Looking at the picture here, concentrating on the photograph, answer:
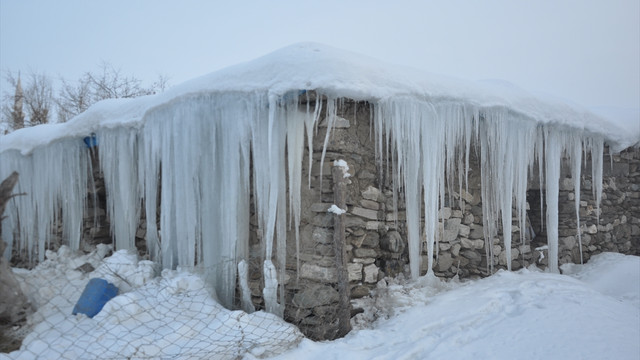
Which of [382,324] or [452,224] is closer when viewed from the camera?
[382,324]

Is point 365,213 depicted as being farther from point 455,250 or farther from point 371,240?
point 455,250

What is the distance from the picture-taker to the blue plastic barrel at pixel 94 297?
3295 millimetres

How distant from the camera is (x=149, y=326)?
2949 mm

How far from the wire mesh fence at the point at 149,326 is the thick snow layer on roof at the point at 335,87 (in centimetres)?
165

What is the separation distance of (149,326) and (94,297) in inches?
29.3

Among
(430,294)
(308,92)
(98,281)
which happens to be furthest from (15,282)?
(430,294)

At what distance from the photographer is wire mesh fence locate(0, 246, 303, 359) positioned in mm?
2598

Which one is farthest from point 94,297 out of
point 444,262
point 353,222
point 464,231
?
point 464,231

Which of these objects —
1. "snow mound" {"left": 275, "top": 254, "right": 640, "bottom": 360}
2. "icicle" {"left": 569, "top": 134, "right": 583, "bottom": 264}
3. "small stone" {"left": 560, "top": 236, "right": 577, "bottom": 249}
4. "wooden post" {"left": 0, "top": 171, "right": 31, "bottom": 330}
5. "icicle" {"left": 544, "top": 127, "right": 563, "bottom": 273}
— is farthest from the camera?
"small stone" {"left": 560, "top": 236, "right": 577, "bottom": 249}

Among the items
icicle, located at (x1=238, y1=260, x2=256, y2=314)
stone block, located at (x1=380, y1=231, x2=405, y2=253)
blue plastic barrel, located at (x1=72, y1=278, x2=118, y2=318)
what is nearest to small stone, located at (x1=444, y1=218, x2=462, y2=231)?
stone block, located at (x1=380, y1=231, x2=405, y2=253)

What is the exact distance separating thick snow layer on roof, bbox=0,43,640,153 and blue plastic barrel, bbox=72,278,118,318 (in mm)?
1624

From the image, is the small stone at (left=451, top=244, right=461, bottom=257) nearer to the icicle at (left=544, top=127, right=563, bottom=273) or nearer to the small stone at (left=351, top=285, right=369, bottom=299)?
the small stone at (left=351, top=285, right=369, bottom=299)

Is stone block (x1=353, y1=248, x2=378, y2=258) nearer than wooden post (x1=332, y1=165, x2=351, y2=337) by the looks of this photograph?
No

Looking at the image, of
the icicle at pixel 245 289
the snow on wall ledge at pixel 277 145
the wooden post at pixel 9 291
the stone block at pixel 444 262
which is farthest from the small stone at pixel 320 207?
the wooden post at pixel 9 291
